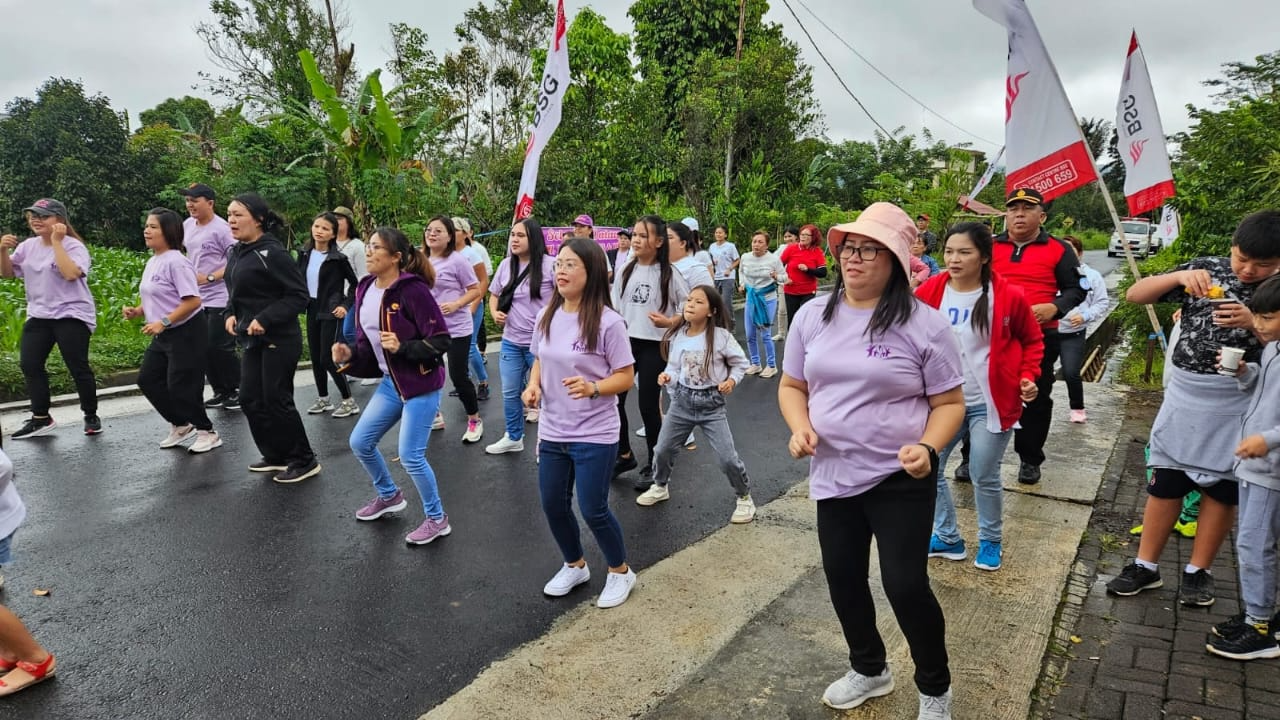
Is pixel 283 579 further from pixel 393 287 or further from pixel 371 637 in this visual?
pixel 393 287

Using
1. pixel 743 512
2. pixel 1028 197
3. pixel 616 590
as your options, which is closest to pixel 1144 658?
pixel 743 512

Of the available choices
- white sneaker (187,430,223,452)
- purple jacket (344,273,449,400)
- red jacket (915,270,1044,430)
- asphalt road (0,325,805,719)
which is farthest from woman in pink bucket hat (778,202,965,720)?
white sneaker (187,430,223,452)

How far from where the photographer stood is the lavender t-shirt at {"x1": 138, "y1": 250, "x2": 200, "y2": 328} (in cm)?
592

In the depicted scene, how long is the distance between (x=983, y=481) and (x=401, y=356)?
3278mm

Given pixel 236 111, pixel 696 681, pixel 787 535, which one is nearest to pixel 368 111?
pixel 236 111

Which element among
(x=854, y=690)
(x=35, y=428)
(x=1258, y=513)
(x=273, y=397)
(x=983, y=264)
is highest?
(x=983, y=264)

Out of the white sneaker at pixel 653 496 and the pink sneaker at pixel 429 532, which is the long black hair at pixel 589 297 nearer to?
the pink sneaker at pixel 429 532

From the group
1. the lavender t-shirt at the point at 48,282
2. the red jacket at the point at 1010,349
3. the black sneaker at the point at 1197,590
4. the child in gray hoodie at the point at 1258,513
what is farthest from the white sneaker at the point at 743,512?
the lavender t-shirt at the point at 48,282

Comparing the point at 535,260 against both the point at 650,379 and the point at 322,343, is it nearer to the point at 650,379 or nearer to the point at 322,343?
the point at 650,379

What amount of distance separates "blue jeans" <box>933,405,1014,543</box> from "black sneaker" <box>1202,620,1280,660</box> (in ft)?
3.37

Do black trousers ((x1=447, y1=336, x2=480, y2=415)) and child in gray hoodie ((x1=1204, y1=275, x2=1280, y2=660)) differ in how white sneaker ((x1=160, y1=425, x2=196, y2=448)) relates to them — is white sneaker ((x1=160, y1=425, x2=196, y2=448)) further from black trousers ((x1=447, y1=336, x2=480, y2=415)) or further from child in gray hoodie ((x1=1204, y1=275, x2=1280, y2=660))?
child in gray hoodie ((x1=1204, y1=275, x2=1280, y2=660))

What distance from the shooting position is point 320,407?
25.0 ft

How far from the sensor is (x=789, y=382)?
2.87m

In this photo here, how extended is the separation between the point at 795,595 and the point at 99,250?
56.9 feet
